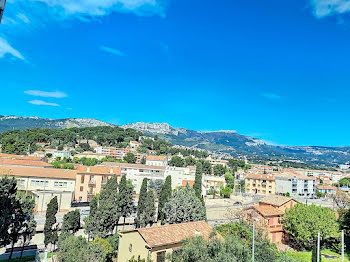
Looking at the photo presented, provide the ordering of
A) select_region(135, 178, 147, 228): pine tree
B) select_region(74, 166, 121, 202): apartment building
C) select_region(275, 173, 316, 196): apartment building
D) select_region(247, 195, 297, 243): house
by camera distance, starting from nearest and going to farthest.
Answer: select_region(247, 195, 297, 243): house
select_region(135, 178, 147, 228): pine tree
select_region(74, 166, 121, 202): apartment building
select_region(275, 173, 316, 196): apartment building

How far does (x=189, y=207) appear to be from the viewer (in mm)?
30703

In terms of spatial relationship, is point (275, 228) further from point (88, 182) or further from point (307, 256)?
point (88, 182)

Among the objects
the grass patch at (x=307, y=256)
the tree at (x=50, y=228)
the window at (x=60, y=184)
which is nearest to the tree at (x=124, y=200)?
the tree at (x=50, y=228)

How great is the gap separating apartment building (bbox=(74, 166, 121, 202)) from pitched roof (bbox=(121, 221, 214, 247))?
91.8ft

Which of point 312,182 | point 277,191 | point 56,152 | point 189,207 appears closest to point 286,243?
point 189,207

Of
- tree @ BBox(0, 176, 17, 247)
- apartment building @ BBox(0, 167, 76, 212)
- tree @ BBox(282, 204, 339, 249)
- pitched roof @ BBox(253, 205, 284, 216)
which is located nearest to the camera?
tree @ BBox(0, 176, 17, 247)

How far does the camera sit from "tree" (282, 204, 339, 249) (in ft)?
91.2

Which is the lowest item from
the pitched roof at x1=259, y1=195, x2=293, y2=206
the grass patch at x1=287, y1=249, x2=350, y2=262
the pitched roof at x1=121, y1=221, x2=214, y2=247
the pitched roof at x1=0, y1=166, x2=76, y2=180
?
the grass patch at x1=287, y1=249, x2=350, y2=262

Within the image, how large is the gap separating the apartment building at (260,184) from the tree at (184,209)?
61.3 meters

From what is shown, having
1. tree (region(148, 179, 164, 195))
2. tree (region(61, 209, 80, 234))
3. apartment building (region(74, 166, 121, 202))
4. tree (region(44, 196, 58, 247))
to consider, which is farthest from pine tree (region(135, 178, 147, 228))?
tree (region(148, 179, 164, 195))

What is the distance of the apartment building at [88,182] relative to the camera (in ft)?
152

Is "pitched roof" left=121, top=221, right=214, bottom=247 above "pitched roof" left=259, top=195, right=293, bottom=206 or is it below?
below

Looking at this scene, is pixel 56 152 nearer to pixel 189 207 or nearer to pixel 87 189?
pixel 87 189

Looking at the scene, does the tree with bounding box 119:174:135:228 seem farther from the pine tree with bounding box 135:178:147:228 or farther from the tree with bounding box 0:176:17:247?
the tree with bounding box 0:176:17:247
